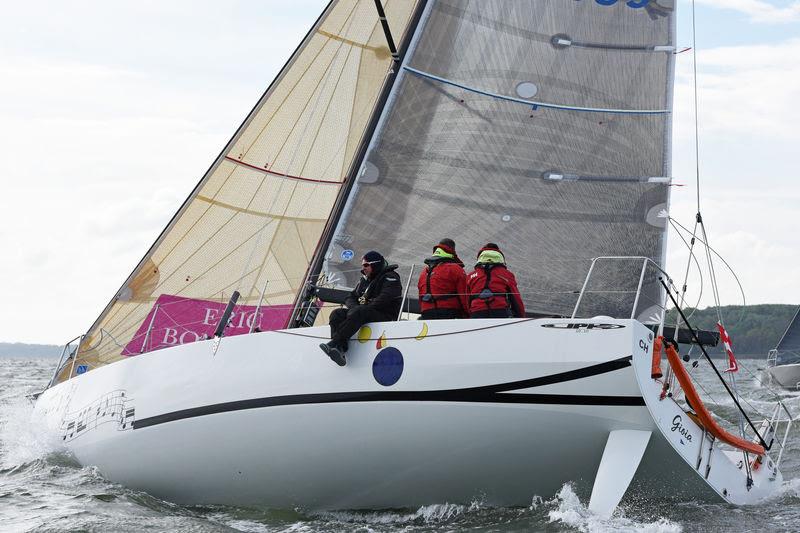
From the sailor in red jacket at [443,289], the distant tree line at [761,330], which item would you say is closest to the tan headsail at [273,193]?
the sailor in red jacket at [443,289]

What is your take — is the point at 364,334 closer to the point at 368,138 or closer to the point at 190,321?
the point at 368,138

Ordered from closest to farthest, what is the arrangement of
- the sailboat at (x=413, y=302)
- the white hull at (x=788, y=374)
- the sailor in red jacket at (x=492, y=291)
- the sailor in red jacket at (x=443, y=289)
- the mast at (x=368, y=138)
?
the sailboat at (x=413, y=302)
the sailor in red jacket at (x=492, y=291)
the sailor in red jacket at (x=443, y=289)
the mast at (x=368, y=138)
the white hull at (x=788, y=374)

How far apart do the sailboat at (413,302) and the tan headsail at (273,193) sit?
0.8 inches

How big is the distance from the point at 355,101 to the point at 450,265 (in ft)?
11.8

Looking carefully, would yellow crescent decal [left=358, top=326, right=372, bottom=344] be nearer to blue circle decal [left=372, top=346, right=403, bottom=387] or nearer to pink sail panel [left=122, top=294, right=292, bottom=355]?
blue circle decal [left=372, top=346, right=403, bottom=387]

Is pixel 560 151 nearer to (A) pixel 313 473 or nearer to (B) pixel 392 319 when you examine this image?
(B) pixel 392 319

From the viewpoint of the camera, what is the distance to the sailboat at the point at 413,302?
5562mm

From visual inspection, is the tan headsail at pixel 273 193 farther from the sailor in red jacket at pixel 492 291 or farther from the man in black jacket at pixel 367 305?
the sailor in red jacket at pixel 492 291

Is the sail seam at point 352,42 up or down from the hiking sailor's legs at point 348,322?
up

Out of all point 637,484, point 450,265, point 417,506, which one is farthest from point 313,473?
point 637,484

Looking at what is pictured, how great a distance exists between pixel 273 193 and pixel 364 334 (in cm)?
348

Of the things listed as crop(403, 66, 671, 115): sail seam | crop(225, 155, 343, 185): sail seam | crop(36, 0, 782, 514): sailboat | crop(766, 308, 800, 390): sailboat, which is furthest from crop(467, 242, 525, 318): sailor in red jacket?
crop(766, 308, 800, 390): sailboat

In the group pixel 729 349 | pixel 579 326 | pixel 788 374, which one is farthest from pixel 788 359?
pixel 579 326

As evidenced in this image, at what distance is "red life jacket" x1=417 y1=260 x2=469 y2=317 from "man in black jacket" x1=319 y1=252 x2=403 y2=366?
0.19 m
